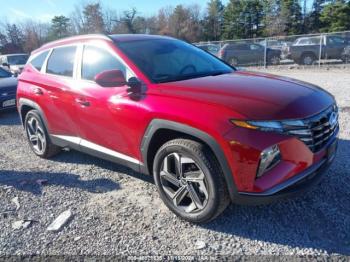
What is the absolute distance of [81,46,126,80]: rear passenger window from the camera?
360 cm

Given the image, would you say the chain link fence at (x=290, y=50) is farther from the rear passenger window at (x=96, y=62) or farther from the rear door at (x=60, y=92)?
the rear passenger window at (x=96, y=62)

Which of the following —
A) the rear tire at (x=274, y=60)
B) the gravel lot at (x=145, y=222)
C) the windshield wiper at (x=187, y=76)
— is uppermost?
the windshield wiper at (x=187, y=76)

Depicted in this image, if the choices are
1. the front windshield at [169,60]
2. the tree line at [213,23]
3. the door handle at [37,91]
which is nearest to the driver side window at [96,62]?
the front windshield at [169,60]

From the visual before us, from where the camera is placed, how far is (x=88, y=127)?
12.7ft

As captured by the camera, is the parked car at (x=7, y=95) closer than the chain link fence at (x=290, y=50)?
Yes

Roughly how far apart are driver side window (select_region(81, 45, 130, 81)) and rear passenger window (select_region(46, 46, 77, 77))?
0.28m

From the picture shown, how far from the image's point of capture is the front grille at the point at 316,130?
2.57 meters

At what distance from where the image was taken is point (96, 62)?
3.84m

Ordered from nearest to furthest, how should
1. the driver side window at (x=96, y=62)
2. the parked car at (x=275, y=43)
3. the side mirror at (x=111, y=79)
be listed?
the side mirror at (x=111, y=79) → the driver side window at (x=96, y=62) → the parked car at (x=275, y=43)

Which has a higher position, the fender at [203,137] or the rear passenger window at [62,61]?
the rear passenger window at [62,61]

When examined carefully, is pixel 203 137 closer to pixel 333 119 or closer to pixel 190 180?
pixel 190 180

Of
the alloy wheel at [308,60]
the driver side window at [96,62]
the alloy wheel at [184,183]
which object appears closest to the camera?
the alloy wheel at [184,183]

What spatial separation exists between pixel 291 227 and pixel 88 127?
244 cm

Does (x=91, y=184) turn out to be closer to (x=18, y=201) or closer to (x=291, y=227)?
(x=18, y=201)
